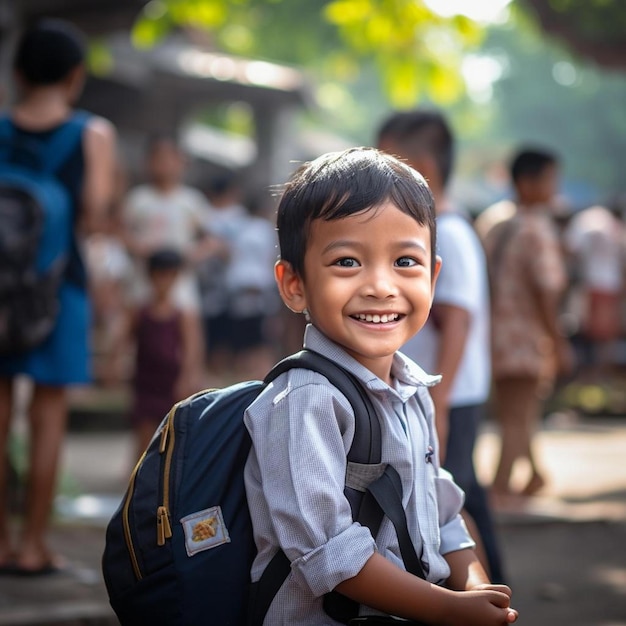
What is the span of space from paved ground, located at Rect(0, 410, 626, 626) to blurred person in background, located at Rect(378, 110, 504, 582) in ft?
2.27

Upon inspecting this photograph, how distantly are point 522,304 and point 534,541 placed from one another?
1.38 meters

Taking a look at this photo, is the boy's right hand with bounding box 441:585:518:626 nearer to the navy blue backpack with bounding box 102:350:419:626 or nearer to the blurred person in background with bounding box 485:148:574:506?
the navy blue backpack with bounding box 102:350:419:626

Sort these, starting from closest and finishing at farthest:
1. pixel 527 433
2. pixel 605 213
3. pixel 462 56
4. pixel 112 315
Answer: pixel 527 433, pixel 462 56, pixel 112 315, pixel 605 213

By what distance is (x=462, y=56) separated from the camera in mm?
9625

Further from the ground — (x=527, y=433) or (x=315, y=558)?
(x=315, y=558)

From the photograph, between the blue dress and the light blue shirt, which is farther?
the blue dress

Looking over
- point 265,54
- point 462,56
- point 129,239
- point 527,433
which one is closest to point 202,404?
point 527,433

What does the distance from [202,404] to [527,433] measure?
486 cm

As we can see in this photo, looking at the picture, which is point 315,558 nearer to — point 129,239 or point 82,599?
point 82,599

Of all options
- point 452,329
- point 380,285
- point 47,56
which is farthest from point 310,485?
point 47,56

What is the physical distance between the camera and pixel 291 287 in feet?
8.25

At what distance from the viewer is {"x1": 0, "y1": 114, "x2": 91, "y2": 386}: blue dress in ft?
15.4

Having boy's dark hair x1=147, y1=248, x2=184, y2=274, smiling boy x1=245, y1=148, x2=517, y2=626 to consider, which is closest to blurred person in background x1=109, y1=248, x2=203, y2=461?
boy's dark hair x1=147, y1=248, x2=184, y2=274

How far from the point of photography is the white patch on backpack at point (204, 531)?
2.34 metres
